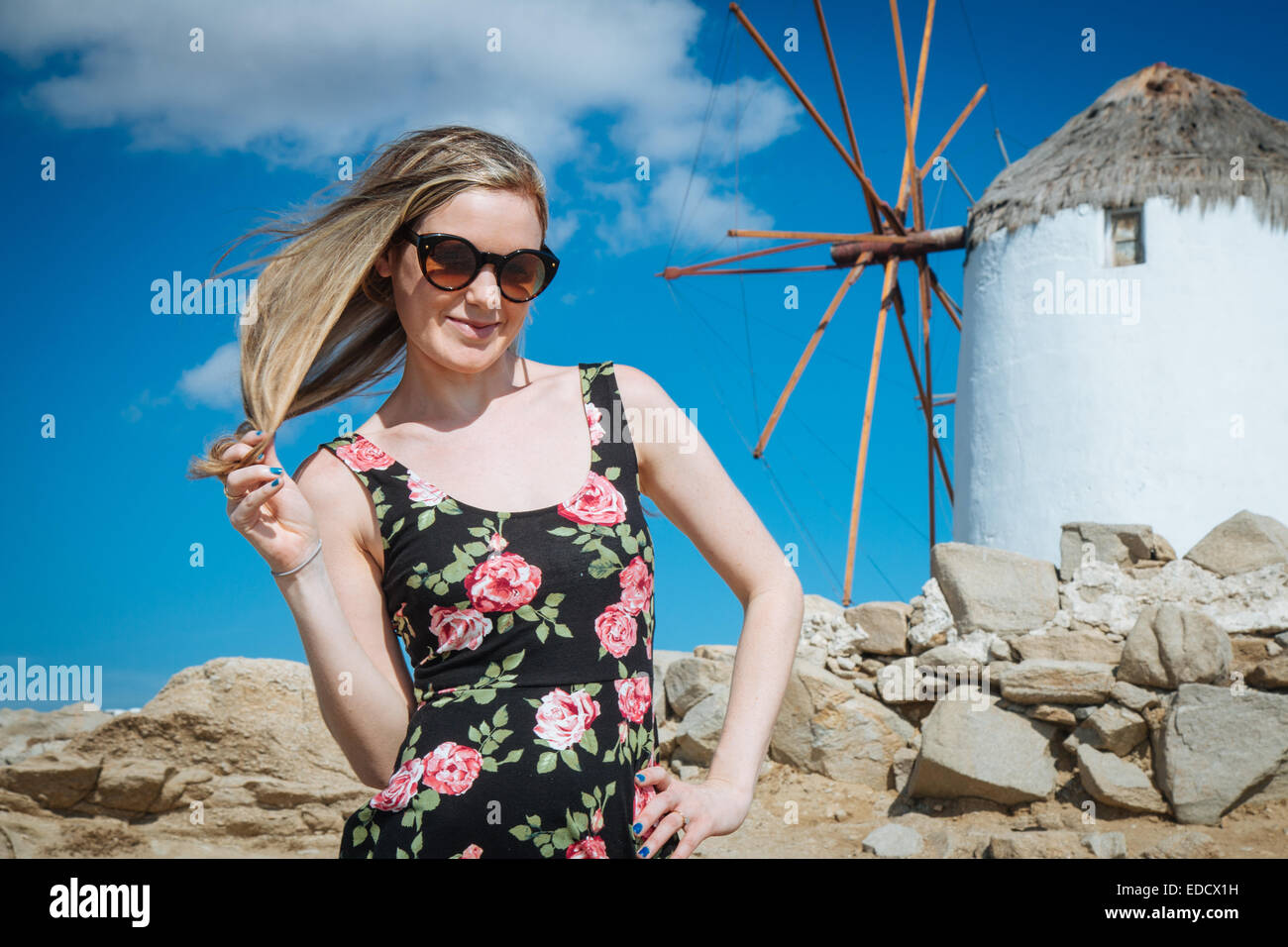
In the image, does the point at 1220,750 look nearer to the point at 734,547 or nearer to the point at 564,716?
the point at 734,547

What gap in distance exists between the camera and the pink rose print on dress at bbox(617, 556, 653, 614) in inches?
57.9

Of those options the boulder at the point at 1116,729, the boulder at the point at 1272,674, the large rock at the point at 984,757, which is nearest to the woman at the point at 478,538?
the large rock at the point at 984,757

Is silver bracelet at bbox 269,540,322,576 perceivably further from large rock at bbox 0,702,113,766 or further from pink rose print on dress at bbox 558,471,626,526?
large rock at bbox 0,702,113,766

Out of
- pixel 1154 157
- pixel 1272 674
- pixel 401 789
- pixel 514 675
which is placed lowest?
pixel 1272 674

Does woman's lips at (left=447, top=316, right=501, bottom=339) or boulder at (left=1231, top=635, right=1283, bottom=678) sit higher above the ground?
woman's lips at (left=447, top=316, right=501, bottom=339)

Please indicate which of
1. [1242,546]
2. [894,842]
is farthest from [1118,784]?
[1242,546]

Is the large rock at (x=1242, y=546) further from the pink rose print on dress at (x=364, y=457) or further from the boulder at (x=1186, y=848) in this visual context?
the pink rose print on dress at (x=364, y=457)

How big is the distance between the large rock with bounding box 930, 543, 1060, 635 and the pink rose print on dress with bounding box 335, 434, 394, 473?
17.2 feet

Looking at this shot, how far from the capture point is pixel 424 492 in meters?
1.50

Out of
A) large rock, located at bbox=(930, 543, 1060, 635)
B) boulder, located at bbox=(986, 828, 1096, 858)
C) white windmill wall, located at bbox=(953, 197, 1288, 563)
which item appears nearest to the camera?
boulder, located at bbox=(986, 828, 1096, 858)

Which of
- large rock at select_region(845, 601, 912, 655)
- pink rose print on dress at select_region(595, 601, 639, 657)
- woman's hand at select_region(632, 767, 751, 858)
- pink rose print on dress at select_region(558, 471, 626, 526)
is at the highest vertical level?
pink rose print on dress at select_region(558, 471, 626, 526)

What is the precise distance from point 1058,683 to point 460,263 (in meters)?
4.90

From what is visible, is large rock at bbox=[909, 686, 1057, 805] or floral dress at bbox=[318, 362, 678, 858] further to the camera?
large rock at bbox=[909, 686, 1057, 805]

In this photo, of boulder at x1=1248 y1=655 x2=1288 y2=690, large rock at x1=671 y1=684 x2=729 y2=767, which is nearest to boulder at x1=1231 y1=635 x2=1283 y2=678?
boulder at x1=1248 y1=655 x2=1288 y2=690
